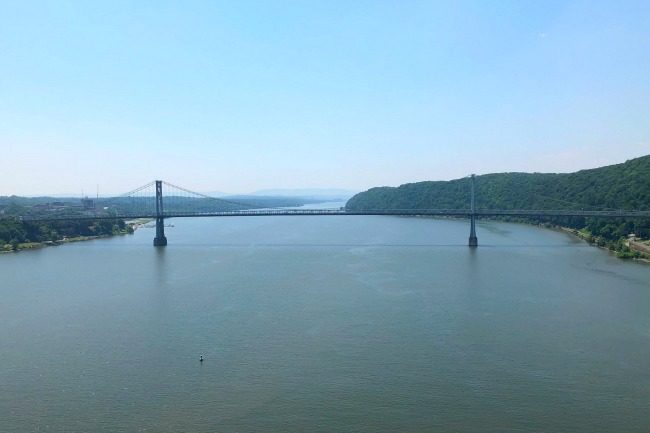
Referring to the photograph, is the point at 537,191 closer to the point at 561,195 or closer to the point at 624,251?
the point at 561,195

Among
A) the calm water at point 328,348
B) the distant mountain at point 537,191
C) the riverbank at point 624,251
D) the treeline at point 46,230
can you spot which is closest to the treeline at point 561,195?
the distant mountain at point 537,191

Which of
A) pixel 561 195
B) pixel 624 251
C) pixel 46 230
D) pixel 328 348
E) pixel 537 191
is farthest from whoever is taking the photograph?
pixel 537 191

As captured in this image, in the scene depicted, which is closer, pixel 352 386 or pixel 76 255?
pixel 352 386

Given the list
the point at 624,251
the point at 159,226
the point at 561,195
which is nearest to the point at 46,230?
the point at 159,226

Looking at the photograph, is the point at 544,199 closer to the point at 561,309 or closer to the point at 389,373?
the point at 561,309

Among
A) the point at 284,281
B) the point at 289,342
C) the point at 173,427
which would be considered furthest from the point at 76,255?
the point at 173,427

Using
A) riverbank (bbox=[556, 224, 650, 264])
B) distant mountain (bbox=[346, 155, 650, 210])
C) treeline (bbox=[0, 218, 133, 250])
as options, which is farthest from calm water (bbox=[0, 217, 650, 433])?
distant mountain (bbox=[346, 155, 650, 210])

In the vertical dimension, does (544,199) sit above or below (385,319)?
above
